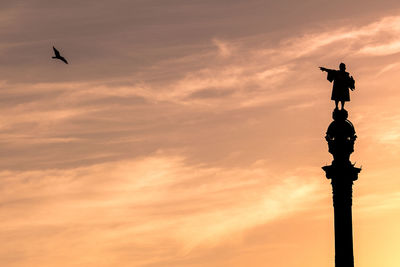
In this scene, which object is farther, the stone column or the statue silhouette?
the statue silhouette

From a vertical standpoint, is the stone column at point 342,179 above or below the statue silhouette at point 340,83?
below

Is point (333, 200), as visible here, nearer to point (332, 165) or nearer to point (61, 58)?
point (332, 165)

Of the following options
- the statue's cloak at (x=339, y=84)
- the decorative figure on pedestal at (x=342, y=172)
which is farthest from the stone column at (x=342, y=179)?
the statue's cloak at (x=339, y=84)

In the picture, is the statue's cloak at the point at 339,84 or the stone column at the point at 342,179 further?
the statue's cloak at the point at 339,84

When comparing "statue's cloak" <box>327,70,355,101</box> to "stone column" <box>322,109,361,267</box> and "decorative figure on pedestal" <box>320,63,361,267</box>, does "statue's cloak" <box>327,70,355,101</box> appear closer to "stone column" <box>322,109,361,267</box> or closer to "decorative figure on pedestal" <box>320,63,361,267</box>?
"decorative figure on pedestal" <box>320,63,361,267</box>

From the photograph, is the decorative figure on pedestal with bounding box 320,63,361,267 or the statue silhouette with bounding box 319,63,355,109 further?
the statue silhouette with bounding box 319,63,355,109

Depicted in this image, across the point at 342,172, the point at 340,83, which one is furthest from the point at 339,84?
the point at 342,172

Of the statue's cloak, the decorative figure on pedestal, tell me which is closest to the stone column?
the decorative figure on pedestal

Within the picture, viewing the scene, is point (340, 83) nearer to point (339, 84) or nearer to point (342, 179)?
point (339, 84)

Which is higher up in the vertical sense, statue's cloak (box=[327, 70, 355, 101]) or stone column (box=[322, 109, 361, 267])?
statue's cloak (box=[327, 70, 355, 101])

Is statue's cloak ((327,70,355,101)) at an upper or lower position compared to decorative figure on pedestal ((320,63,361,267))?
upper

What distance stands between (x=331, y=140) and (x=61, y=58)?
1852cm

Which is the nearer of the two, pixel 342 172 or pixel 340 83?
pixel 342 172

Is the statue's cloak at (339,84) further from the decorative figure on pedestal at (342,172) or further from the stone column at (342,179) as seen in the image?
the stone column at (342,179)
